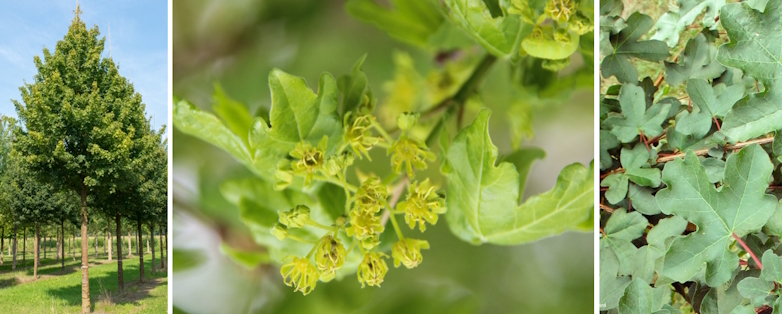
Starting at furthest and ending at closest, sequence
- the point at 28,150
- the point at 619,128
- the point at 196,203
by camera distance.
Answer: the point at 28,150, the point at 619,128, the point at 196,203

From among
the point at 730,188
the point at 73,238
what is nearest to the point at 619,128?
Answer: the point at 730,188

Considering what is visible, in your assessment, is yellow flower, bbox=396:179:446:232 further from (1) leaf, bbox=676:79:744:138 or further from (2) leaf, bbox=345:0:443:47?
(1) leaf, bbox=676:79:744:138

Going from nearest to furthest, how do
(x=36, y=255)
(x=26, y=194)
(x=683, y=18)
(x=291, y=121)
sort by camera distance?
(x=291, y=121), (x=683, y=18), (x=26, y=194), (x=36, y=255)

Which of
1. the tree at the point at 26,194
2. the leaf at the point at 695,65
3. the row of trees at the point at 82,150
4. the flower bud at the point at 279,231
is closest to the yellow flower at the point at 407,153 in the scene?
the flower bud at the point at 279,231

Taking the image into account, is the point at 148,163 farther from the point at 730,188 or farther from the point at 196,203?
the point at 730,188

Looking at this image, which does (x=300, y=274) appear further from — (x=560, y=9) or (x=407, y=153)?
(x=560, y=9)

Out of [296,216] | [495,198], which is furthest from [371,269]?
[495,198]

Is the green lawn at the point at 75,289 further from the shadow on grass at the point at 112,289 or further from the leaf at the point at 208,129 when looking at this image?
the leaf at the point at 208,129
